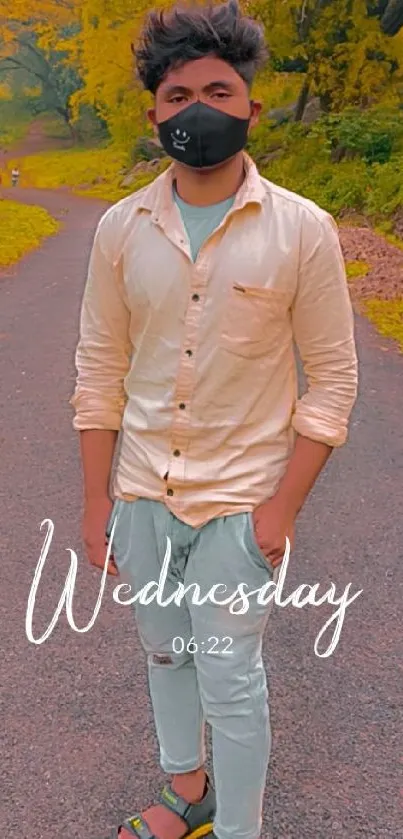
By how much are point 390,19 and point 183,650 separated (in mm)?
22429

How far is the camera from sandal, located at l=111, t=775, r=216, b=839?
2340 mm

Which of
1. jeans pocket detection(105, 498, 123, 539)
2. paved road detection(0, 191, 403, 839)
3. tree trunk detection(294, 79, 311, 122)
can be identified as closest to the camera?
jeans pocket detection(105, 498, 123, 539)

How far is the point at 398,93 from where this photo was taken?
2220cm

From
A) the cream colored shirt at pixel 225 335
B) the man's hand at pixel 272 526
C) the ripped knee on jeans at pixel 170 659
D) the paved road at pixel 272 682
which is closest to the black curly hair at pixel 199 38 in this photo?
the cream colored shirt at pixel 225 335

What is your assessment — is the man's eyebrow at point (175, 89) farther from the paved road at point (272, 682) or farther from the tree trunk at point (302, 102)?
the tree trunk at point (302, 102)

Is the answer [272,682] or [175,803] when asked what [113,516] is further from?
[272,682]

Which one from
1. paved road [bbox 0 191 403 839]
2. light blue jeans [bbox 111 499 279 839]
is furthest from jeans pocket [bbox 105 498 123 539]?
paved road [bbox 0 191 403 839]

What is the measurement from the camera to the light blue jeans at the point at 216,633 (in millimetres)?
1929

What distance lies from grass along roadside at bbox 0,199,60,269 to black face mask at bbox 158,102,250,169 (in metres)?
12.4

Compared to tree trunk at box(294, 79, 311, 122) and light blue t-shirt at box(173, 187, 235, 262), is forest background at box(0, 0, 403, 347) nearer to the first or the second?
tree trunk at box(294, 79, 311, 122)

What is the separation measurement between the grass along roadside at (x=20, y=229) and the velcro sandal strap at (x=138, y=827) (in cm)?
1230

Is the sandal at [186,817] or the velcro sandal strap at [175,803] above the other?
the velcro sandal strap at [175,803]

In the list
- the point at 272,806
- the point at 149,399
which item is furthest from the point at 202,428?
the point at 272,806

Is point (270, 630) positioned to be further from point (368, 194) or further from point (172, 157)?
point (368, 194)
